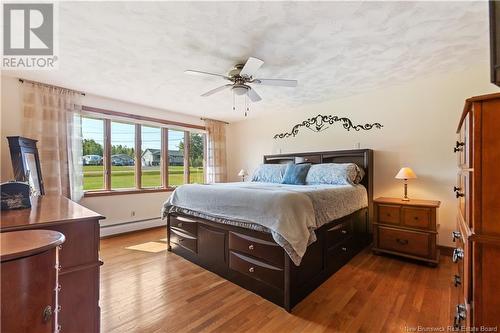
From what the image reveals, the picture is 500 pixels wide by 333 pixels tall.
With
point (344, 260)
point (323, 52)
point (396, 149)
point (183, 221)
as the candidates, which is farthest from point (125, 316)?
point (396, 149)

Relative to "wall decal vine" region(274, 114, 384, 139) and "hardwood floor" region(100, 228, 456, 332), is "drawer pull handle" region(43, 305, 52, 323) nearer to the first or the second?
"hardwood floor" region(100, 228, 456, 332)

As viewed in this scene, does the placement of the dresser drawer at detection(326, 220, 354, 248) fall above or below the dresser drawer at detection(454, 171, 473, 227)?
below

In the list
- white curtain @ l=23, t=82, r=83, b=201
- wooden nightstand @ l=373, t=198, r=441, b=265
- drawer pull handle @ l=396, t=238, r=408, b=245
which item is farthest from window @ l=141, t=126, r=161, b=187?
drawer pull handle @ l=396, t=238, r=408, b=245

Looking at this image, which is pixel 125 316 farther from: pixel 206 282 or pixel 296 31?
pixel 296 31

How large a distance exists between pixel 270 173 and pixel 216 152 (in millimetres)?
1885

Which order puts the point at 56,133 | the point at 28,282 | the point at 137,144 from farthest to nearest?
the point at 137,144
the point at 56,133
the point at 28,282

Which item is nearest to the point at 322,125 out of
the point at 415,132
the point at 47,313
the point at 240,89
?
the point at 415,132

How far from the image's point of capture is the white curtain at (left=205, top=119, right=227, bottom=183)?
17.9ft

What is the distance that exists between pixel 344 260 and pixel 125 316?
236 centimetres

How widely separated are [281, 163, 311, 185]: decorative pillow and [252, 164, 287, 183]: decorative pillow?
194mm

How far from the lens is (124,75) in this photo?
300 cm

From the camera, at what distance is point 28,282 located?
765 mm

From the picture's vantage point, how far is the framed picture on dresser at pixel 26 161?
273 centimetres

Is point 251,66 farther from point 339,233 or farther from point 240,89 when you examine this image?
point 339,233
